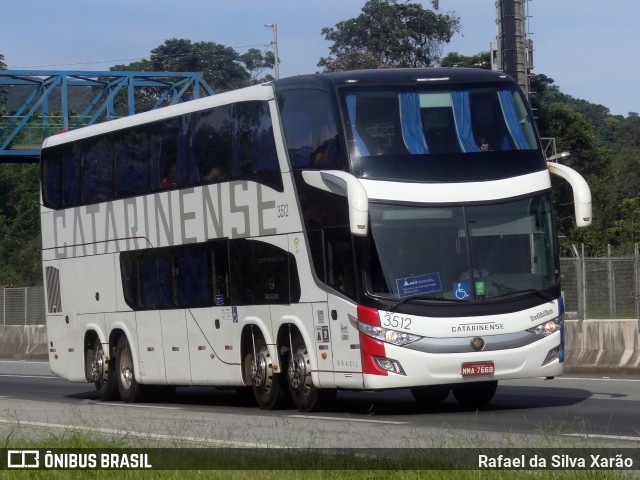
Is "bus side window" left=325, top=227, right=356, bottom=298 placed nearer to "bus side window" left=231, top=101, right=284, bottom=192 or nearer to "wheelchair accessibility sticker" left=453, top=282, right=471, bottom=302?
"wheelchair accessibility sticker" left=453, top=282, right=471, bottom=302

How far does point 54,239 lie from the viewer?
77.5 feet

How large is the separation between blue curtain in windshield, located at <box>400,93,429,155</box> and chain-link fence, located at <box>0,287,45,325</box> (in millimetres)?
24554

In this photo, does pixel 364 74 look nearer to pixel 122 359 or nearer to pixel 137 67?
pixel 122 359

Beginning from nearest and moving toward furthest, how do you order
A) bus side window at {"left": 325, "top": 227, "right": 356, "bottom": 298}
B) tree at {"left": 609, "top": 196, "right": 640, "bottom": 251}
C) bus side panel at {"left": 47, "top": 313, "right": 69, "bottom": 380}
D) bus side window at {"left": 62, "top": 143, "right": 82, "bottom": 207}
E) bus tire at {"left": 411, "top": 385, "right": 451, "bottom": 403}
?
1. bus side window at {"left": 325, "top": 227, "right": 356, "bottom": 298}
2. bus tire at {"left": 411, "top": 385, "right": 451, "bottom": 403}
3. bus side window at {"left": 62, "top": 143, "right": 82, "bottom": 207}
4. bus side panel at {"left": 47, "top": 313, "right": 69, "bottom": 380}
5. tree at {"left": 609, "top": 196, "right": 640, "bottom": 251}

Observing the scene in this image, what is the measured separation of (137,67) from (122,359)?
8679 cm

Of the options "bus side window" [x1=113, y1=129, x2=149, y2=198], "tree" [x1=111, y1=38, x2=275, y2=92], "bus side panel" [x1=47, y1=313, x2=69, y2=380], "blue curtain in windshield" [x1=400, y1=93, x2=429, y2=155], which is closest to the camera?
"blue curtain in windshield" [x1=400, y1=93, x2=429, y2=155]

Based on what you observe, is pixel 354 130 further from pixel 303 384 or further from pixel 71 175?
pixel 71 175

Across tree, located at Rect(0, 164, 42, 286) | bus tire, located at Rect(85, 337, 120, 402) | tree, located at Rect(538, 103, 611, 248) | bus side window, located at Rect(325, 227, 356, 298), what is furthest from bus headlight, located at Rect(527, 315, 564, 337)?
tree, located at Rect(0, 164, 42, 286)

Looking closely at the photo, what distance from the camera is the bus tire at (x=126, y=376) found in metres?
21.4

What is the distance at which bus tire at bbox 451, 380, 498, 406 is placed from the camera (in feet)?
56.6

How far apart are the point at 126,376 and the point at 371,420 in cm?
731

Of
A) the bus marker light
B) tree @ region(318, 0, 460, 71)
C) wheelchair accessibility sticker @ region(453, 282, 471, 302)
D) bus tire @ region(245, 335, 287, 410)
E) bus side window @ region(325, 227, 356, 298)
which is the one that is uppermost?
tree @ region(318, 0, 460, 71)

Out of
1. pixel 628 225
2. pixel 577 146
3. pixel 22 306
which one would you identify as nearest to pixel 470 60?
pixel 577 146

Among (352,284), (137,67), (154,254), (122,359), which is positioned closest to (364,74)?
(352,284)
